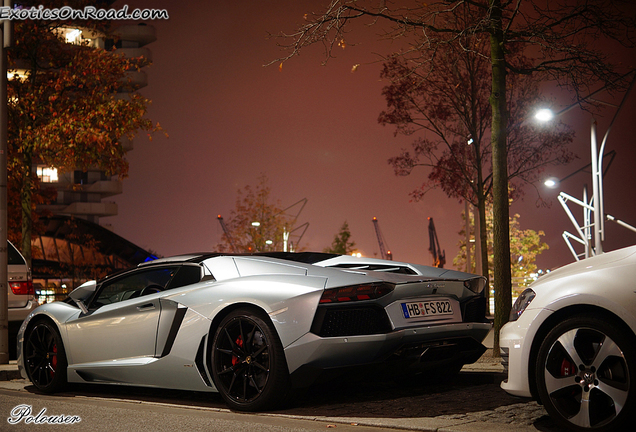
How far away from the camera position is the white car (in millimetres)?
4125

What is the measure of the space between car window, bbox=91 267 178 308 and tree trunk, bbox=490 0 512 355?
4.39 metres

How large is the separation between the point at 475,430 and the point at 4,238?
313 inches

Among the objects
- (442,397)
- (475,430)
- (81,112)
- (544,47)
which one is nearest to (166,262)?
(442,397)

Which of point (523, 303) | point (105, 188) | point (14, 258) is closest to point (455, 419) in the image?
point (523, 303)

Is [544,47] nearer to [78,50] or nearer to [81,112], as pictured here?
[81,112]

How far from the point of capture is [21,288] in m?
10.9

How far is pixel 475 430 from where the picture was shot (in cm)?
458

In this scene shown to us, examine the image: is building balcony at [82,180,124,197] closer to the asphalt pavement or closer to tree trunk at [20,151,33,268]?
tree trunk at [20,151,33,268]

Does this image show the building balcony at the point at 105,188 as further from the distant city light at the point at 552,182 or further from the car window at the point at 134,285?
the car window at the point at 134,285

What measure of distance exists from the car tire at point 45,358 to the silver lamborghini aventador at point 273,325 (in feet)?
0.71

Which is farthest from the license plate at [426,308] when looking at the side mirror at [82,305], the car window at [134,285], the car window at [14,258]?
the car window at [14,258]

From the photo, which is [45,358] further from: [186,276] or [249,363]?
[249,363]

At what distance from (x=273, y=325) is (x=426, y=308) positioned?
3.97 feet
